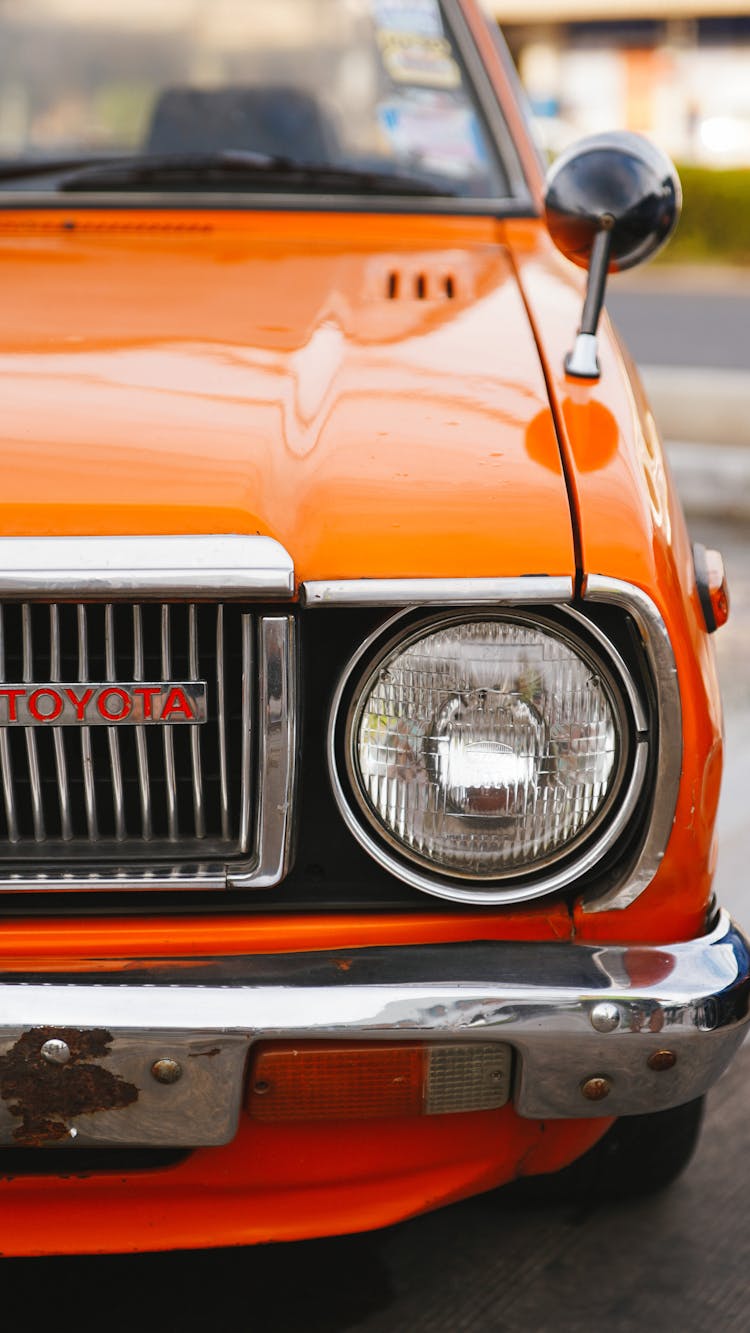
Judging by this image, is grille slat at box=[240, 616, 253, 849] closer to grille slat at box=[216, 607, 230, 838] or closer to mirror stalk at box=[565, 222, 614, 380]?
grille slat at box=[216, 607, 230, 838]

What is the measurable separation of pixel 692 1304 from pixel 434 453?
122cm

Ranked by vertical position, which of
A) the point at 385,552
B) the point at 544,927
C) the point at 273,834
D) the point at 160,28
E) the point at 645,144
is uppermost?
the point at 160,28

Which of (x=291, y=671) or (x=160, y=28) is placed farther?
(x=160, y=28)

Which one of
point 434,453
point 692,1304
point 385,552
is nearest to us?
point 385,552

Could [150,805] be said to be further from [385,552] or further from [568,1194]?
[568,1194]

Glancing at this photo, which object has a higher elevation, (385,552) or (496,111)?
(496,111)

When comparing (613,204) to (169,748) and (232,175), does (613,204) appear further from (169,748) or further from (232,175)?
(169,748)

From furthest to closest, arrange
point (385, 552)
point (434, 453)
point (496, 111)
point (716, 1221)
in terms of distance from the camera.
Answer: point (496, 111), point (716, 1221), point (434, 453), point (385, 552)

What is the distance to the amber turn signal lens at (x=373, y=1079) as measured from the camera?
1.69m

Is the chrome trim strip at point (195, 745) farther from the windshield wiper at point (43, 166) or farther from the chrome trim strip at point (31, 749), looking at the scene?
the windshield wiper at point (43, 166)

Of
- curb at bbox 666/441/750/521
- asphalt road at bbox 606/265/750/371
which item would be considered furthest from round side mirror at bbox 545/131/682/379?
asphalt road at bbox 606/265/750/371

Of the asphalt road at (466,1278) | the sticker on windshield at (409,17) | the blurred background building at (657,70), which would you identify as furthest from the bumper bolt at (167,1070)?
the blurred background building at (657,70)

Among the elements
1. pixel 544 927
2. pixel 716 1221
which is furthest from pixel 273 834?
pixel 716 1221

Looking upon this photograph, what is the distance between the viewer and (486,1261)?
2264 millimetres
